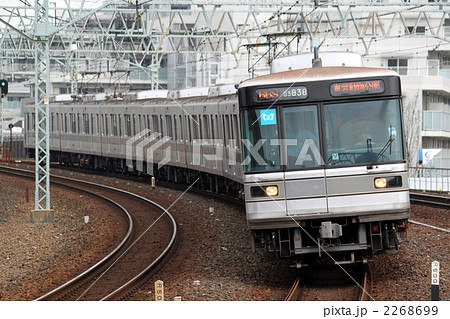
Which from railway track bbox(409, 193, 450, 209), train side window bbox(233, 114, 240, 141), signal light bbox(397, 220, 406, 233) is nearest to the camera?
signal light bbox(397, 220, 406, 233)

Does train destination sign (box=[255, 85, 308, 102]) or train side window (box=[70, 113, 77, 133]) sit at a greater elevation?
train side window (box=[70, 113, 77, 133])

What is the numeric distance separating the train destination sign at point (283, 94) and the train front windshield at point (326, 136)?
0.13 metres

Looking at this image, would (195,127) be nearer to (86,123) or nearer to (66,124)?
(86,123)

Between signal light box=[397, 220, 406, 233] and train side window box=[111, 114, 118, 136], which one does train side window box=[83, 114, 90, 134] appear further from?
signal light box=[397, 220, 406, 233]

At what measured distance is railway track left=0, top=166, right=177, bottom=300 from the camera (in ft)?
38.6

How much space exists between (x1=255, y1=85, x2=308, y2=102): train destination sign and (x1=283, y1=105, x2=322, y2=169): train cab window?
5.8 inches

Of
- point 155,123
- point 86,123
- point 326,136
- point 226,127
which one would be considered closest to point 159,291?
point 326,136

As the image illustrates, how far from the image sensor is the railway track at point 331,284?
406 inches

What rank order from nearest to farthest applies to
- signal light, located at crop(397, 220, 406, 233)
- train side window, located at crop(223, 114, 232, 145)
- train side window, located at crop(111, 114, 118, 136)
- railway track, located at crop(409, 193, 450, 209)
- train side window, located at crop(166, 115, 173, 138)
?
signal light, located at crop(397, 220, 406, 233) → train side window, located at crop(223, 114, 232, 145) → railway track, located at crop(409, 193, 450, 209) → train side window, located at crop(166, 115, 173, 138) → train side window, located at crop(111, 114, 118, 136)

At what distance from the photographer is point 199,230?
58.5 ft

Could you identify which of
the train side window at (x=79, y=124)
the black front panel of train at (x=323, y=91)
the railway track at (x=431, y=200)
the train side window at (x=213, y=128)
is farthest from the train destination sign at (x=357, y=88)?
the train side window at (x=79, y=124)

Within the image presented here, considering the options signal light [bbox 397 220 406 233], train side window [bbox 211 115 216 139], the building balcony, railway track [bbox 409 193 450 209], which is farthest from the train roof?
the building balcony

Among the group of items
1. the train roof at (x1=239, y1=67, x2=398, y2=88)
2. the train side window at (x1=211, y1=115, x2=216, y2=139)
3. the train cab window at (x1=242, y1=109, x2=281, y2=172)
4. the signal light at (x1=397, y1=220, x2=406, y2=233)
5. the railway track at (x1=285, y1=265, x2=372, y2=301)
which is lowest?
the railway track at (x1=285, y1=265, x2=372, y2=301)

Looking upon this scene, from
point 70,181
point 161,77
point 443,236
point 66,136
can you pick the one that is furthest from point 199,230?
point 161,77
